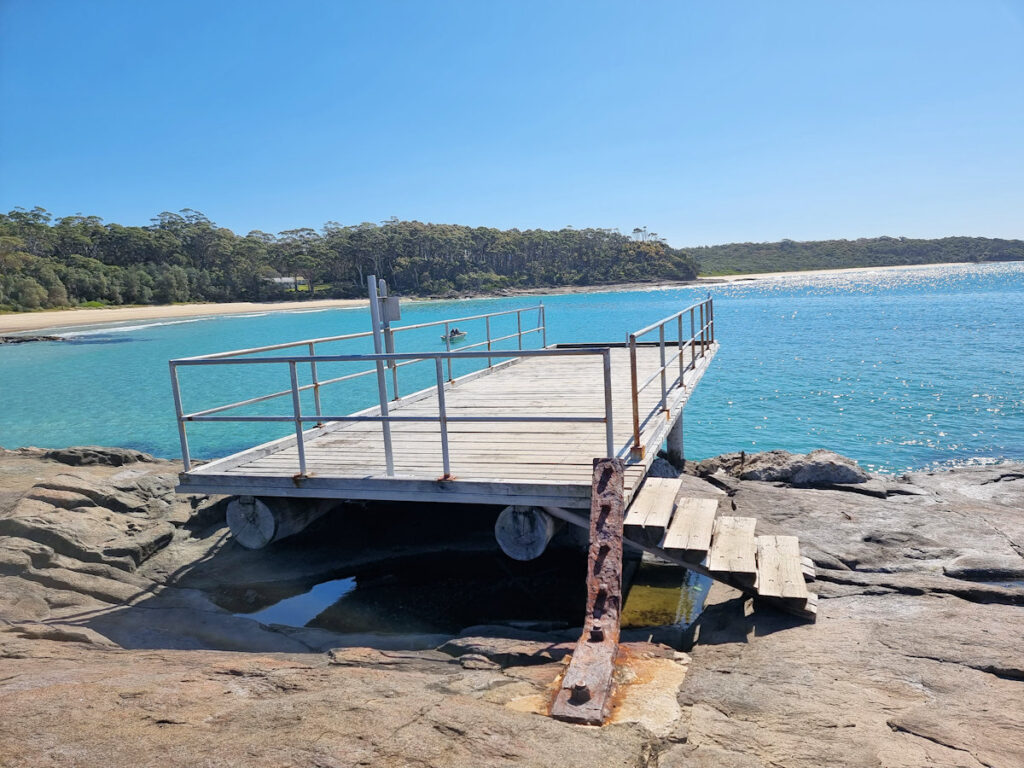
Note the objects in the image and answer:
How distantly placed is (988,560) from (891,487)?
3286mm

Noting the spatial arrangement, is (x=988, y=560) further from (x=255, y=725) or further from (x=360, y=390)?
(x=360, y=390)

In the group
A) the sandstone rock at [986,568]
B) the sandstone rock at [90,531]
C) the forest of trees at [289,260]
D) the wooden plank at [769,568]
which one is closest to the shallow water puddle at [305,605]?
the sandstone rock at [90,531]

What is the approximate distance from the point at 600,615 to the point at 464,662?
972 millimetres

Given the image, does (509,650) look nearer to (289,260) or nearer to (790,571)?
(790,571)

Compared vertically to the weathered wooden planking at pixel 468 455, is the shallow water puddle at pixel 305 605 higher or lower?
lower

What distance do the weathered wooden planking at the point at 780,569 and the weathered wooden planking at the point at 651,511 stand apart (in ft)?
2.51

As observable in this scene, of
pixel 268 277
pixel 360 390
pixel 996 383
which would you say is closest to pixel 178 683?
pixel 360 390

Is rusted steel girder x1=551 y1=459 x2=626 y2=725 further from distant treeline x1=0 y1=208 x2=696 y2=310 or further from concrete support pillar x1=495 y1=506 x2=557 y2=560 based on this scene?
distant treeline x1=0 y1=208 x2=696 y2=310

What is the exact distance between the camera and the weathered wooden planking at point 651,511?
17.8 feet

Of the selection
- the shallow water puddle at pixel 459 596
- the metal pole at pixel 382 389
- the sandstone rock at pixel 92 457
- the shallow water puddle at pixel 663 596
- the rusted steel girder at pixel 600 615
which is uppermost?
the metal pole at pixel 382 389

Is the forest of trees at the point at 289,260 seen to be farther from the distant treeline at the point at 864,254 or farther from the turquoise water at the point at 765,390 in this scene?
the turquoise water at the point at 765,390

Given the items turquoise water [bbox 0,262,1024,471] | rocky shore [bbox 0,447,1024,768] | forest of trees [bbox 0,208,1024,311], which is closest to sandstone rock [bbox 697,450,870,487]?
rocky shore [bbox 0,447,1024,768]

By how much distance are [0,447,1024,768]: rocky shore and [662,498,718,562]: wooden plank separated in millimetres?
489

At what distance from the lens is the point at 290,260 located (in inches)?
3935
